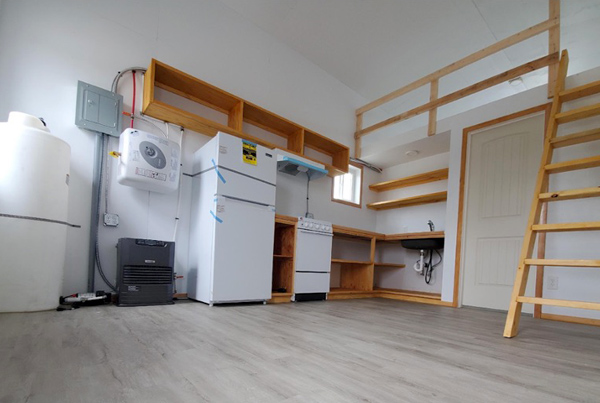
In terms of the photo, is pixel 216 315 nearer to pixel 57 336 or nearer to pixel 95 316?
pixel 95 316

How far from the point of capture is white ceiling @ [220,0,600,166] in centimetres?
342

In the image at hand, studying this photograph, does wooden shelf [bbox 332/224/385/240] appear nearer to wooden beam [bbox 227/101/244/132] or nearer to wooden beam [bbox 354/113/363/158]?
wooden beam [bbox 354/113/363/158]

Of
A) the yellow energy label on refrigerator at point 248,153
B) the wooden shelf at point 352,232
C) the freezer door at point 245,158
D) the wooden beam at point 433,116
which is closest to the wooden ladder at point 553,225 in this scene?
the wooden beam at point 433,116

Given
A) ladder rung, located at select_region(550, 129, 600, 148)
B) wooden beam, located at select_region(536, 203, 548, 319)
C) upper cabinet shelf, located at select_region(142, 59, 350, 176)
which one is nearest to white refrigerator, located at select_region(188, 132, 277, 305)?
upper cabinet shelf, located at select_region(142, 59, 350, 176)

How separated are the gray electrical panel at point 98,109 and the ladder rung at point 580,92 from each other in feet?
12.5

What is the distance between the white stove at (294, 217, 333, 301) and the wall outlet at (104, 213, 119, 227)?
170cm

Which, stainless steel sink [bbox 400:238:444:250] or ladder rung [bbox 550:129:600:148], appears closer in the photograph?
ladder rung [bbox 550:129:600:148]

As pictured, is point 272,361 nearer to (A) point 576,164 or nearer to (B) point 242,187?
(B) point 242,187

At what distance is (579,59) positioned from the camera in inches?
171

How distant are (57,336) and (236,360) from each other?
0.90m

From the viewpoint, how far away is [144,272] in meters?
2.35

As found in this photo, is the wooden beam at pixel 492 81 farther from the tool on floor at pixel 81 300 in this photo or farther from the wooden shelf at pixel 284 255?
the tool on floor at pixel 81 300

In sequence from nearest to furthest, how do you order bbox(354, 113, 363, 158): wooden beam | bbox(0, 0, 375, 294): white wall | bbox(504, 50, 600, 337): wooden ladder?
bbox(504, 50, 600, 337): wooden ladder
bbox(0, 0, 375, 294): white wall
bbox(354, 113, 363, 158): wooden beam

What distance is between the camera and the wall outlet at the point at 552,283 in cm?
272
